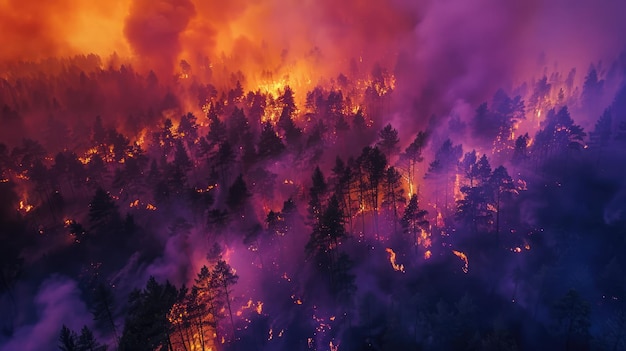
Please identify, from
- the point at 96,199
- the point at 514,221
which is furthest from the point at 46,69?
the point at 514,221

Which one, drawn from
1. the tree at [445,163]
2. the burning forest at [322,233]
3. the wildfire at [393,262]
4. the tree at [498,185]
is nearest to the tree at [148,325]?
the burning forest at [322,233]

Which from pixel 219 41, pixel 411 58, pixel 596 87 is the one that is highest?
pixel 219 41

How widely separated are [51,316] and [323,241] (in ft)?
115

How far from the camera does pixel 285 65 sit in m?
131

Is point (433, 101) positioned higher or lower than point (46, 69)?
lower

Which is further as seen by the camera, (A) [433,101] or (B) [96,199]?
(A) [433,101]

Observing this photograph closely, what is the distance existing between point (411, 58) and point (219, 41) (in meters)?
70.2

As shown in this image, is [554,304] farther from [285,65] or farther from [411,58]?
[285,65]

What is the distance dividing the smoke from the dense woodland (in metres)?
0.23

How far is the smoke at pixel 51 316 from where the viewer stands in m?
50.5

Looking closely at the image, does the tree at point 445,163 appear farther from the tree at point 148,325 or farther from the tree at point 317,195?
the tree at point 148,325

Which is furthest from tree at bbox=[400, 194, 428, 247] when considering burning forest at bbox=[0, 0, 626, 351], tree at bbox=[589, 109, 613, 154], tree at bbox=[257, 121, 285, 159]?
tree at bbox=[589, 109, 613, 154]

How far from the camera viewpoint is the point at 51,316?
52531 mm

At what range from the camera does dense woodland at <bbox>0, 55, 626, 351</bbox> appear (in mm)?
46250
